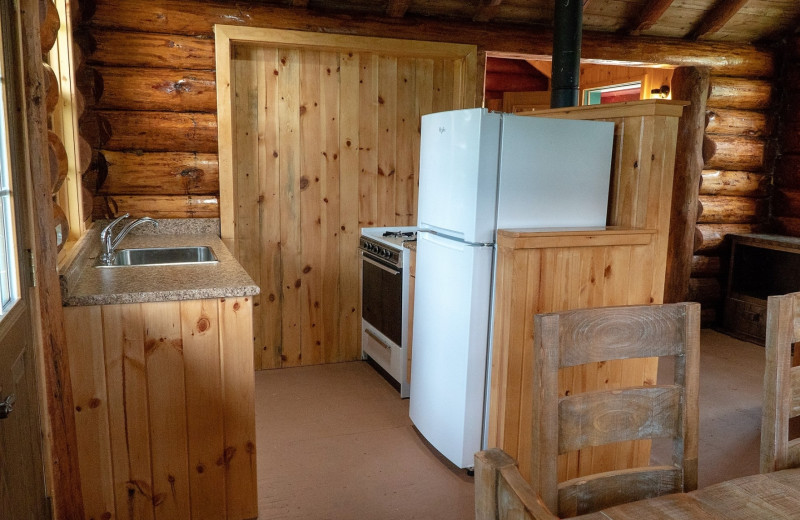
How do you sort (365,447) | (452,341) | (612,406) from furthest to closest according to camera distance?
(365,447) < (452,341) < (612,406)

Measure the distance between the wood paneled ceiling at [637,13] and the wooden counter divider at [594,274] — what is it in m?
1.64

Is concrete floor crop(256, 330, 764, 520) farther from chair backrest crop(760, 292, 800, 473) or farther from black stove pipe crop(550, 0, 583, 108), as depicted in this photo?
black stove pipe crop(550, 0, 583, 108)

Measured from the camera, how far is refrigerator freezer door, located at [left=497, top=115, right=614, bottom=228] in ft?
8.42

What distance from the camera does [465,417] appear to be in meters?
A: 2.77

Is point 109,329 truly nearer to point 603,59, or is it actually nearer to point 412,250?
point 412,250

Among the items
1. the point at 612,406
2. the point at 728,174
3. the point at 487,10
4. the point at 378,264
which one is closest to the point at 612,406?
the point at 612,406

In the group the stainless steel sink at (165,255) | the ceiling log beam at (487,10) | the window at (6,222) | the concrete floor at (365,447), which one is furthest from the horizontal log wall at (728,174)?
the window at (6,222)

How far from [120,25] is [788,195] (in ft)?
16.6

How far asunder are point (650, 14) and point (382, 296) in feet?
8.82

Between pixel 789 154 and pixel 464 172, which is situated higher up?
pixel 789 154

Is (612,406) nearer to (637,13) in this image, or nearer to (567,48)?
(567,48)

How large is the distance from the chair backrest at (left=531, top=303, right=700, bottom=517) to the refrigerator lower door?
1.22m

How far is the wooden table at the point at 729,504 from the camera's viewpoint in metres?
1.20

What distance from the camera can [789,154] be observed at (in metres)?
5.11
